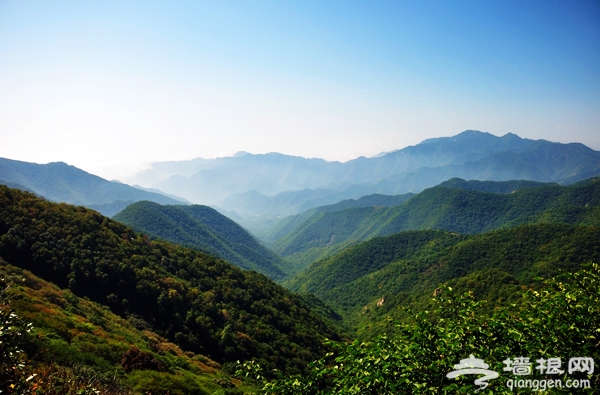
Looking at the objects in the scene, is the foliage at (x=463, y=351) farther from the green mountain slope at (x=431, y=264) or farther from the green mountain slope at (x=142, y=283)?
the green mountain slope at (x=431, y=264)

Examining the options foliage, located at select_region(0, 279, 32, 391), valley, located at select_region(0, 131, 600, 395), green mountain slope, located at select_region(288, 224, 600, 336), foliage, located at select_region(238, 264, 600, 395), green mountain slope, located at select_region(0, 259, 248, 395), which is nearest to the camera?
foliage, located at select_region(0, 279, 32, 391)

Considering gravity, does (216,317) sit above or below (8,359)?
below

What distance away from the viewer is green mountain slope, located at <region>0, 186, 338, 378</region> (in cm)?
4553

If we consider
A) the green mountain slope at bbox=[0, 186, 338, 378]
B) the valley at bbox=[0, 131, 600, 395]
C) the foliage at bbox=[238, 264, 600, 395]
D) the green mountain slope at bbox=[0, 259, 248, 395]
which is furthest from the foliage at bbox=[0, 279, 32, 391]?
the green mountain slope at bbox=[0, 186, 338, 378]

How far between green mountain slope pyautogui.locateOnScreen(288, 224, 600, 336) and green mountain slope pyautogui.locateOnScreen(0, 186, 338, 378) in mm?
35117

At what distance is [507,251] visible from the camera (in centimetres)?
11750

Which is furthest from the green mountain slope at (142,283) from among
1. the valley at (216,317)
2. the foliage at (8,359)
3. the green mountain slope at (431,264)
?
the foliage at (8,359)

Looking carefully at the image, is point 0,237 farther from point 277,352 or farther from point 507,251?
point 507,251

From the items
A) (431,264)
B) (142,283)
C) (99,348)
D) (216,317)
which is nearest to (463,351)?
(99,348)

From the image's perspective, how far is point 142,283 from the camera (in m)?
49.8

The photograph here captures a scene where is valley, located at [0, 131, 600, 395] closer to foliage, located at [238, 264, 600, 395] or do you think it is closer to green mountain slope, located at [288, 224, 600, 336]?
foliage, located at [238, 264, 600, 395]

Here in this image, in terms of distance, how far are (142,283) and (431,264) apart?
12254 cm

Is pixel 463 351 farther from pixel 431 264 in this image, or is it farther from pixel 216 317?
pixel 431 264

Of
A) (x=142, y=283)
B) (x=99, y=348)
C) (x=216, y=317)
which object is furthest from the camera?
(x=216, y=317)
